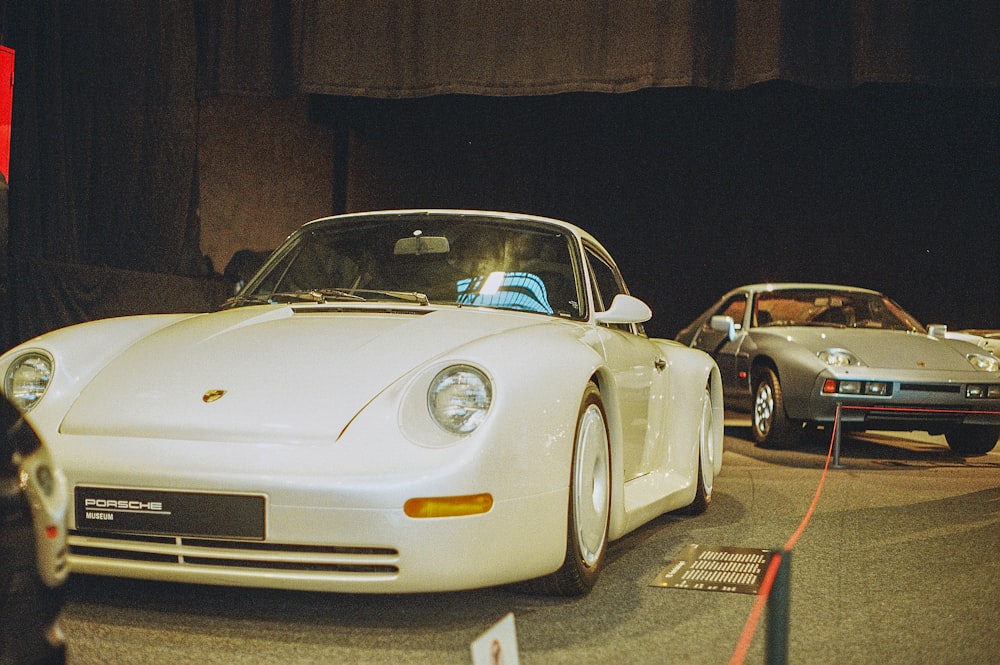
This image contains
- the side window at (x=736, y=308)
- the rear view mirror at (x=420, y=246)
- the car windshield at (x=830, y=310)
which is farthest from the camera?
the side window at (x=736, y=308)

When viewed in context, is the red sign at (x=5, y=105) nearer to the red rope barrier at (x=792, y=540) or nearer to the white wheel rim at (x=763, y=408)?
the red rope barrier at (x=792, y=540)

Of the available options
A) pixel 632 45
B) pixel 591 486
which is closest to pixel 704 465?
pixel 591 486

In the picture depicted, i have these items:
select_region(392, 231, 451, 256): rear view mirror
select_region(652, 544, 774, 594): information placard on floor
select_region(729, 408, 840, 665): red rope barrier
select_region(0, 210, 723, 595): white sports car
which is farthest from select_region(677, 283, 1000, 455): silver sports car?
select_region(392, 231, 451, 256): rear view mirror

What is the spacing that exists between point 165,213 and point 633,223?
7.53 m

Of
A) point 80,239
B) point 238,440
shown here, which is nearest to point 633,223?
point 80,239

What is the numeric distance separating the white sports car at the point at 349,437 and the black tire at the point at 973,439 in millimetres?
5462

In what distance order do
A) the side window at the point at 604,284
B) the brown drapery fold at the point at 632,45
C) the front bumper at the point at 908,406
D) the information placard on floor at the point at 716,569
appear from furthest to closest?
1. the brown drapery fold at the point at 632,45
2. the front bumper at the point at 908,406
3. the side window at the point at 604,284
4. the information placard on floor at the point at 716,569

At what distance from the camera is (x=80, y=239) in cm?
946

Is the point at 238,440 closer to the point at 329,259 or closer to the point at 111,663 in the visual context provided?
the point at 111,663

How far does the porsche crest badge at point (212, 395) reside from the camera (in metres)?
3.02

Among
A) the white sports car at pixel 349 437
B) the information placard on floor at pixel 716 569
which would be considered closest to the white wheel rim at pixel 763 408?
the information placard on floor at pixel 716 569

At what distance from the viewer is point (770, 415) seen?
8594mm

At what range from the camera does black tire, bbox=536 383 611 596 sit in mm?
3223

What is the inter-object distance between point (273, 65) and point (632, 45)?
3.78m
